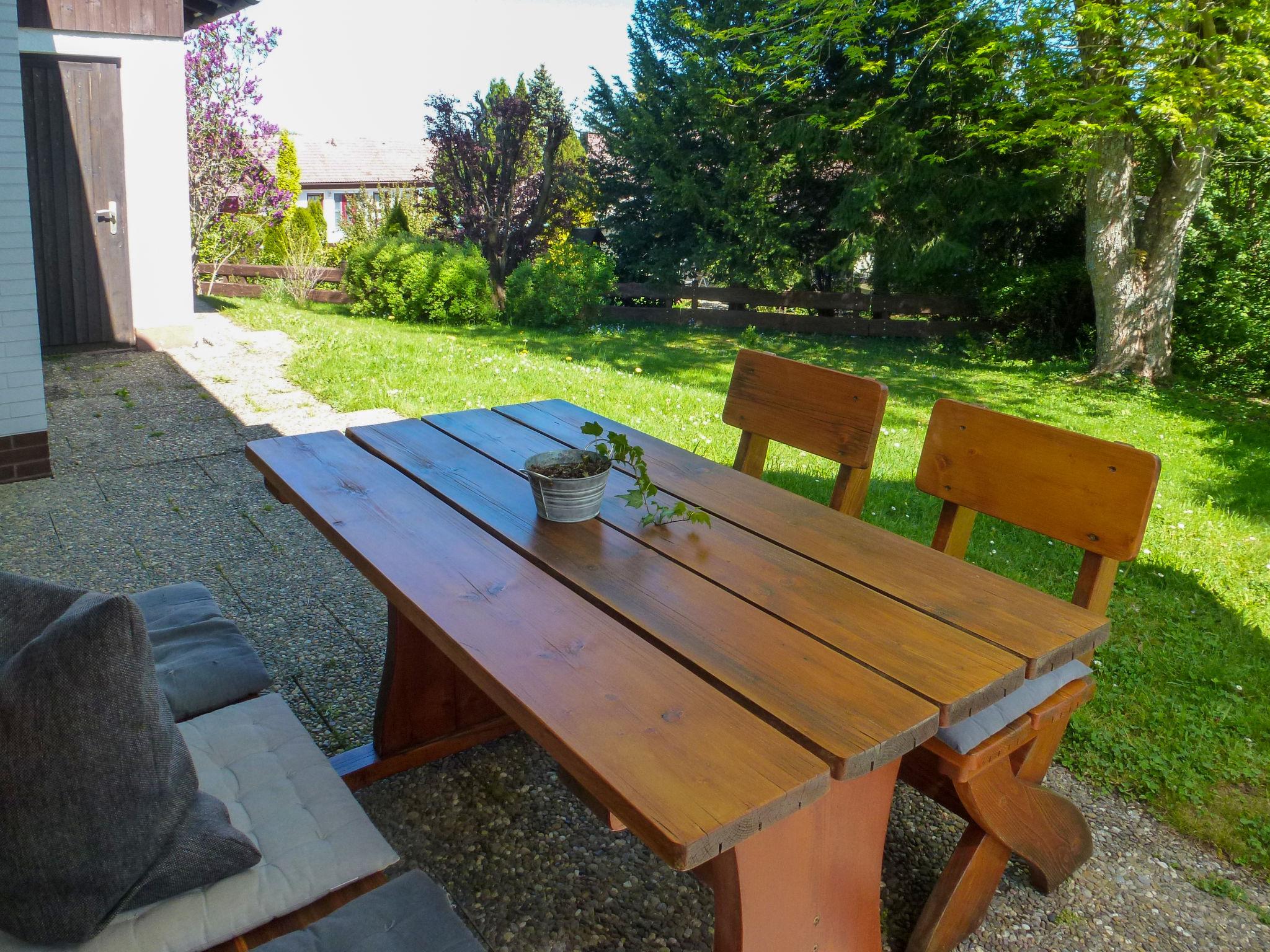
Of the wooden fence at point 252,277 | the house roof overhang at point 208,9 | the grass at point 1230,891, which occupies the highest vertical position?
the house roof overhang at point 208,9

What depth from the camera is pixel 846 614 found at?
1.75 m

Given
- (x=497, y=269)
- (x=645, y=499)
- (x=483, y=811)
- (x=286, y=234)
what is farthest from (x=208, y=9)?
(x=483, y=811)

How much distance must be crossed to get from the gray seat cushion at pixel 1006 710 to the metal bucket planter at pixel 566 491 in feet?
2.89

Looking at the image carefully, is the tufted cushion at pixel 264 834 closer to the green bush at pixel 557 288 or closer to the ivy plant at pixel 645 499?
the ivy plant at pixel 645 499

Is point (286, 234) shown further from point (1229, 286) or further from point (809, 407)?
point (809, 407)

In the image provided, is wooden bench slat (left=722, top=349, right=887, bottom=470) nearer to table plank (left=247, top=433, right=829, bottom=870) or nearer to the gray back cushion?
table plank (left=247, top=433, right=829, bottom=870)

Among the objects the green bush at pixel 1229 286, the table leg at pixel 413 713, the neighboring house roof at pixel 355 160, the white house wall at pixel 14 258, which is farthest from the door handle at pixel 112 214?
the neighboring house roof at pixel 355 160

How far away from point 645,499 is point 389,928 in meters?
1.16

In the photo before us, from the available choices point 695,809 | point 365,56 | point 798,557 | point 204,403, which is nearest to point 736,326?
point 204,403

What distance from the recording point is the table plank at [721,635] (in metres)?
1.38

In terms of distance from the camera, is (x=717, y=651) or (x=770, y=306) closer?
(x=717, y=651)

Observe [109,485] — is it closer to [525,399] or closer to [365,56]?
[525,399]

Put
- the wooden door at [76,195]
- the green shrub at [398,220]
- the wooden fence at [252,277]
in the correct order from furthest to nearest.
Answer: the green shrub at [398,220], the wooden fence at [252,277], the wooden door at [76,195]

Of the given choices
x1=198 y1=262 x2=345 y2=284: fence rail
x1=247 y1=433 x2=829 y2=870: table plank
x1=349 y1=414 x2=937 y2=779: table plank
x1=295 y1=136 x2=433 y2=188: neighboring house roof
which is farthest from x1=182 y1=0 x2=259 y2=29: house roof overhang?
x1=295 y1=136 x2=433 y2=188: neighboring house roof
